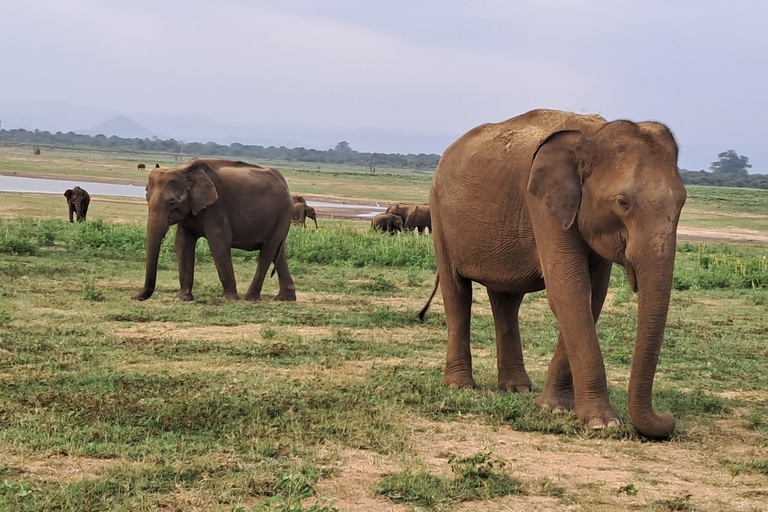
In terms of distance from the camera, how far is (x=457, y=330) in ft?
32.7

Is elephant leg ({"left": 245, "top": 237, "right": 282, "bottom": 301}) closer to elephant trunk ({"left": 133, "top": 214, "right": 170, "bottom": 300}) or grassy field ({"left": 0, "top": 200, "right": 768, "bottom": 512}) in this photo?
grassy field ({"left": 0, "top": 200, "right": 768, "bottom": 512})

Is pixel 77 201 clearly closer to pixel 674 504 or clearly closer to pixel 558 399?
pixel 558 399

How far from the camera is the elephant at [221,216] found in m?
15.4

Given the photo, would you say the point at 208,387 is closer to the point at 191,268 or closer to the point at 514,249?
the point at 514,249

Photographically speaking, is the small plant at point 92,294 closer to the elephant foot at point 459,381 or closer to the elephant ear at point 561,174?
the elephant foot at point 459,381

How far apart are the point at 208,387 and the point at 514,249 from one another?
3059 millimetres

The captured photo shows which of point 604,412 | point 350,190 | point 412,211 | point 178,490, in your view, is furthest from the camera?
point 350,190

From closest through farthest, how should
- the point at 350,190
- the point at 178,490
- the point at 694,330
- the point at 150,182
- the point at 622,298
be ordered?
the point at 178,490 → the point at 694,330 → the point at 150,182 → the point at 622,298 → the point at 350,190

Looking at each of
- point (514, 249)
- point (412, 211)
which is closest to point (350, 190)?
point (412, 211)

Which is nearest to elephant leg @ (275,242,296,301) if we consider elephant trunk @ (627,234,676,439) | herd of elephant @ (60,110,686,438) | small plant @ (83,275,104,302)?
small plant @ (83,275,104,302)

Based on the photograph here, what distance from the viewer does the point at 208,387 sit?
896 cm

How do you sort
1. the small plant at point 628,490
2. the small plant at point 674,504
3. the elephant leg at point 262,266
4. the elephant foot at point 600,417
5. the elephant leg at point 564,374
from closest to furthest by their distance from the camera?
the small plant at point 674,504
the small plant at point 628,490
the elephant foot at point 600,417
the elephant leg at point 564,374
the elephant leg at point 262,266

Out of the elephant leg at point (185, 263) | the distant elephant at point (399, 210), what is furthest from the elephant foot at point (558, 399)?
the distant elephant at point (399, 210)

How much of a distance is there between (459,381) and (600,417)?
6.77ft
